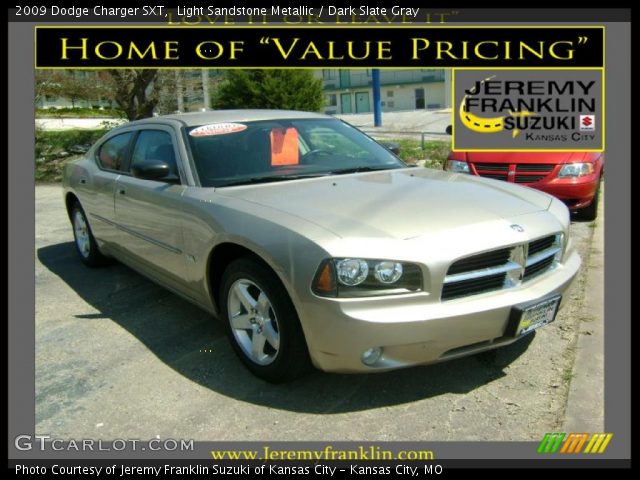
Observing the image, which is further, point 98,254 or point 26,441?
point 98,254

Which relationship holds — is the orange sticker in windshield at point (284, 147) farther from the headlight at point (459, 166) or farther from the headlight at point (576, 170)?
the headlight at point (576, 170)

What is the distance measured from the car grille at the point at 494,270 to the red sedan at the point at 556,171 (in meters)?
3.87

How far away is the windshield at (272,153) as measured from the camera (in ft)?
12.2

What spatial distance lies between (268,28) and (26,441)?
14.9ft

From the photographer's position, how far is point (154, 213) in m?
3.96

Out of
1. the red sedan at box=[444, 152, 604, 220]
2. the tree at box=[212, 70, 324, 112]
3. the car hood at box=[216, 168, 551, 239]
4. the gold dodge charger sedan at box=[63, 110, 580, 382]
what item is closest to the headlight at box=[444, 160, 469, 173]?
the red sedan at box=[444, 152, 604, 220]

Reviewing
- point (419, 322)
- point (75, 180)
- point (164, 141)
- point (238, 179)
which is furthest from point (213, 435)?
point (75, 180)

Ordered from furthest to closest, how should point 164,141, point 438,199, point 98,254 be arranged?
point 98,254 < point 164,141 < point 438,199

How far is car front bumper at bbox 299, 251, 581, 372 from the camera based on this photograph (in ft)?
8.59

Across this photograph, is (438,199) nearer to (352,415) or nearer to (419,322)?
(419,322)

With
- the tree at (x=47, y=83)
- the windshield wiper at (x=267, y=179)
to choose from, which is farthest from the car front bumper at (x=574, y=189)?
the tree at (x=47, y=83)

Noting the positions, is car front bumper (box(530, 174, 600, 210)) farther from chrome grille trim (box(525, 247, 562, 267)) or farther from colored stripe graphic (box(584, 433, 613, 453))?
colored stripe graphic (box(584, 433, 613, 453))

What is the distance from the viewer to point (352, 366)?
2732 millimetres

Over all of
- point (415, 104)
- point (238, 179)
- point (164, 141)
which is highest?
point (415, 104)
